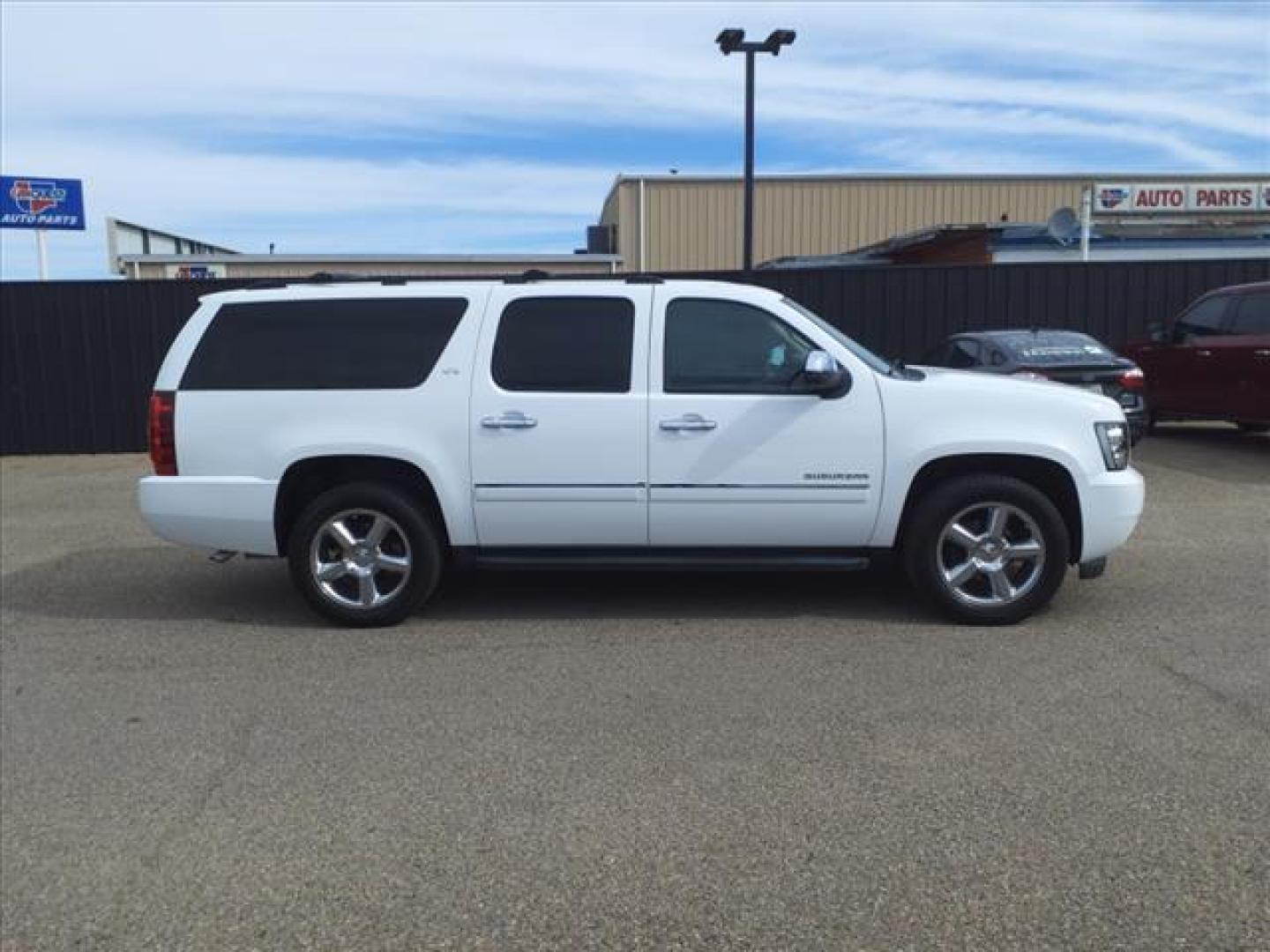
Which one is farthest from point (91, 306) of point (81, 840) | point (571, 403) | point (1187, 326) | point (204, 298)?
point (1187, 326)

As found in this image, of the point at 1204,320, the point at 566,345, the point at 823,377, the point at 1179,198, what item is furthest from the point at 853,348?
the point at 1179,198

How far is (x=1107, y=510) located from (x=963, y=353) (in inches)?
234

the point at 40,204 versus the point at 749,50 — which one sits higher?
the point at 749,50

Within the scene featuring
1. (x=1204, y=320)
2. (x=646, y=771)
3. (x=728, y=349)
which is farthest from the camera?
(x=1204, y=320)

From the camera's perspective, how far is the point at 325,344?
6.19 meters

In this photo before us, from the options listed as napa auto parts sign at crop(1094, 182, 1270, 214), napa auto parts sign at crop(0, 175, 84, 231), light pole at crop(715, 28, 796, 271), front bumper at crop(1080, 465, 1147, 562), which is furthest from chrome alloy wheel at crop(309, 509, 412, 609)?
napa auto parts sign at crop(1094, 182, 1270, 214)

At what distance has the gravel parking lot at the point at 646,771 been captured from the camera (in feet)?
10.5

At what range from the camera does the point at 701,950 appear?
301cm

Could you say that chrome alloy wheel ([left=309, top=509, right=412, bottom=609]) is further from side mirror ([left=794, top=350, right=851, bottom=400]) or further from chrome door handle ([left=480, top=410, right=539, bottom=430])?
side mirror ([left=794, top=350, right=851, bottom=400])

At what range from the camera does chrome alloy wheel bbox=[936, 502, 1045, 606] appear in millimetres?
5914

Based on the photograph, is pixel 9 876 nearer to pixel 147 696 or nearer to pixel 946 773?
pixel 147 696

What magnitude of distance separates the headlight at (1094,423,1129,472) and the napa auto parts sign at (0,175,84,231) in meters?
16.1

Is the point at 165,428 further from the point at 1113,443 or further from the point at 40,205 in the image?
the point at 40,205

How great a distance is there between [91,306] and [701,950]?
13.5 meters
